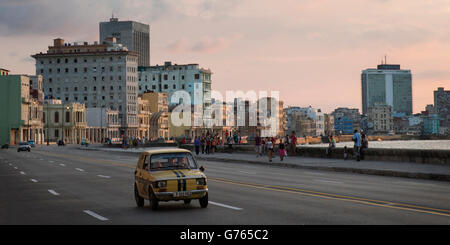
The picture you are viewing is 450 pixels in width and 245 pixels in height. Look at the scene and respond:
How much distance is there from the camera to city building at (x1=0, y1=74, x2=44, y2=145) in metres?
142

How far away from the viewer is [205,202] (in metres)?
16.4

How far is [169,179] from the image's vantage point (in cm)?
1566

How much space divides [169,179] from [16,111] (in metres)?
135

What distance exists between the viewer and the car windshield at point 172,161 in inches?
660

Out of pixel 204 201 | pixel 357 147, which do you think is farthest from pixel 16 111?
pixel 204 201

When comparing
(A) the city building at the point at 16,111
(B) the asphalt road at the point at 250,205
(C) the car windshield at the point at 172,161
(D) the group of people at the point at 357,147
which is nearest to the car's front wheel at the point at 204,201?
(B) the asphalt road at the point at 250,205

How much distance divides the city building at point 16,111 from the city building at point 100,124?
2634cm

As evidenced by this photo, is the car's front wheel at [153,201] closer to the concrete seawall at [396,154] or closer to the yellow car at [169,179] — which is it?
the yellow car at [169,179]

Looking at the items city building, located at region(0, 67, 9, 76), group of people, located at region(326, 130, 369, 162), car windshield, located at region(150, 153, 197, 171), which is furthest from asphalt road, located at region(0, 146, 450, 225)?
city building, located at region(0, 67, 9, 76)

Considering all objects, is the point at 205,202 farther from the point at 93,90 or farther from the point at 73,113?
the point at 93,90

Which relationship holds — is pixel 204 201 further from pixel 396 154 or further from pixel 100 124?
pixel 100 124
